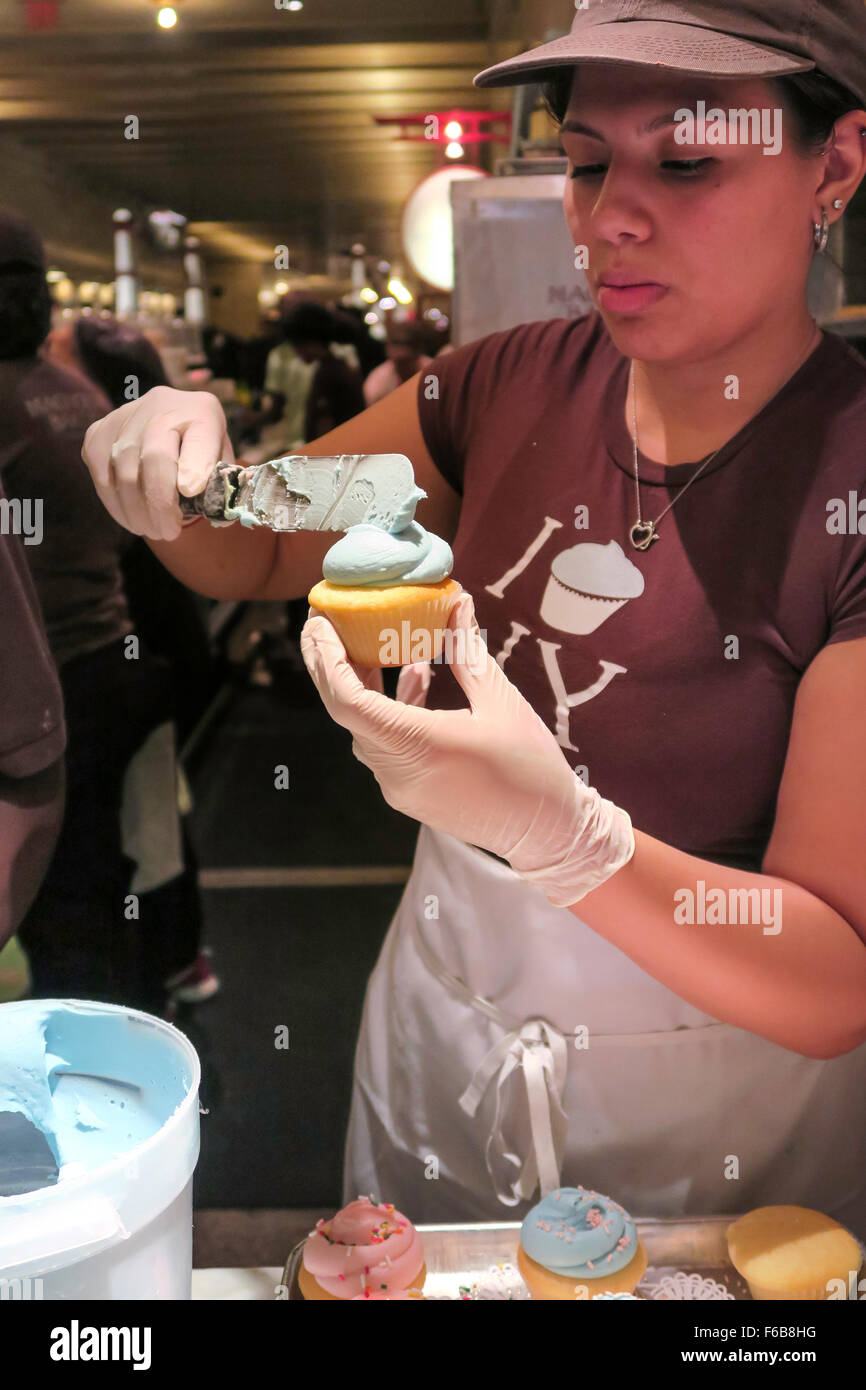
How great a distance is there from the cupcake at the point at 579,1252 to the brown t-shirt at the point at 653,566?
413 mm

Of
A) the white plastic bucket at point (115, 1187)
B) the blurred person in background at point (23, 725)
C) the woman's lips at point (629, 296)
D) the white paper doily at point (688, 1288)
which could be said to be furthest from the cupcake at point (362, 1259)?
the woman's lips at point (629, 296)

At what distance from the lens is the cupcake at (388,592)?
0.99 metres

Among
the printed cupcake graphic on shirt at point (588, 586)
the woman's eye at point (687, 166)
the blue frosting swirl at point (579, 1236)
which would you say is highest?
the woman's eye at point (687, 166)

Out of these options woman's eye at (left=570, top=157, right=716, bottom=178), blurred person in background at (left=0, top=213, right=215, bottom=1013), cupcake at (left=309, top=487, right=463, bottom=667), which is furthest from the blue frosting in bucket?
woman's eye at (left=570, top=157, right=716, bottom=178)

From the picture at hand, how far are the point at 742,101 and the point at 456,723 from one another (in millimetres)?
621

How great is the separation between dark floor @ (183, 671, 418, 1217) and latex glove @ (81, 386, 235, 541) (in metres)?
0.27

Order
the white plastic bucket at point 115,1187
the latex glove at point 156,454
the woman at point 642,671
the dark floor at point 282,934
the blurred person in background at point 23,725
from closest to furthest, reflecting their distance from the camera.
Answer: the white plastic bucket at point 115,1187
the woman at point 642,671
the latex glove at point 156,454
the blurred person in background at point 23,725
the dark floor at point 282,934

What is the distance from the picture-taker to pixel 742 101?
1005mm

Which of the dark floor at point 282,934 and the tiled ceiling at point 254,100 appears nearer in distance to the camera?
the tiled ceiling at point 254,100

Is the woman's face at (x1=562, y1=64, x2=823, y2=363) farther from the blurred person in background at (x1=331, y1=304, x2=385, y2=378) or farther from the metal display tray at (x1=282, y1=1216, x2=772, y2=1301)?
the metal display tray at (x1=282, y1=1216, x2=772, y2=1301)

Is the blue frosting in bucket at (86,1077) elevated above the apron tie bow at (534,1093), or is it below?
above

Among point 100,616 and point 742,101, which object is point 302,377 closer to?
point 100,616

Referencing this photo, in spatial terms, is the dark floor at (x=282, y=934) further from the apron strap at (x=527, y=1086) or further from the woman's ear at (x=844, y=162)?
the woman's ear at (x=844, y=162)
